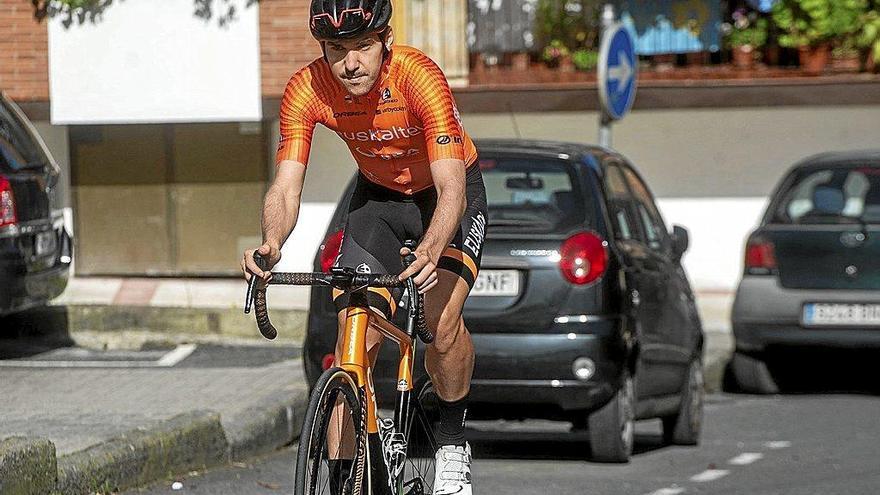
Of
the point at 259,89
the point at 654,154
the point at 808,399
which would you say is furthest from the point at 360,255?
the point at 654,154

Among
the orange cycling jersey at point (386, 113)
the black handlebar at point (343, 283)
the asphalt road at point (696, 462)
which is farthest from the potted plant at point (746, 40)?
the black handlebar at point (343, 283)

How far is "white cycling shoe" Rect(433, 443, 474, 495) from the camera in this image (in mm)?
5770

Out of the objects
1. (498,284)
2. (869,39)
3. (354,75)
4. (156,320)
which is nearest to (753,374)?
(156,320)

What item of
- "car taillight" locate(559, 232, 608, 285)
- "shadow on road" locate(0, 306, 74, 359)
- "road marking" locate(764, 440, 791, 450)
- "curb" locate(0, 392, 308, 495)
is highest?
"car taillight" locate(559, 232, 608, 285)

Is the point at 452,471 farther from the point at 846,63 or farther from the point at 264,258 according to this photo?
the point at 846,63

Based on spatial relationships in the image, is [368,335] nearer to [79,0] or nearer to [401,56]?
[401,56]

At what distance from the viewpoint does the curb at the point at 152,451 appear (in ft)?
20.5

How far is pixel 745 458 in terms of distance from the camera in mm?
9188

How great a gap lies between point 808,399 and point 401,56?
25.0 ft

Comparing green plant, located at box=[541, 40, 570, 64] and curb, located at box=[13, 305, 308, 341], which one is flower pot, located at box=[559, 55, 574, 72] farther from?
curb, located at box=[13, 305, 308, 341]

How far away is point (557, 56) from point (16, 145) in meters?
9.98

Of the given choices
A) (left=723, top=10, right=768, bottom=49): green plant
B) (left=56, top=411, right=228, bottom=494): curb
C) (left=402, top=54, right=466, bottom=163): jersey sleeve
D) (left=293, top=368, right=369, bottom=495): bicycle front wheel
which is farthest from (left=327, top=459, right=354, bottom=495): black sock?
(left=723, top=10, right=768, bottom=49): green plant

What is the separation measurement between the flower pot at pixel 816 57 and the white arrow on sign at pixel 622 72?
570 centimetres

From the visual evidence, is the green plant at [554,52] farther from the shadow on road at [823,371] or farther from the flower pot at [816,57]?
the shadow on road at [823,371]
